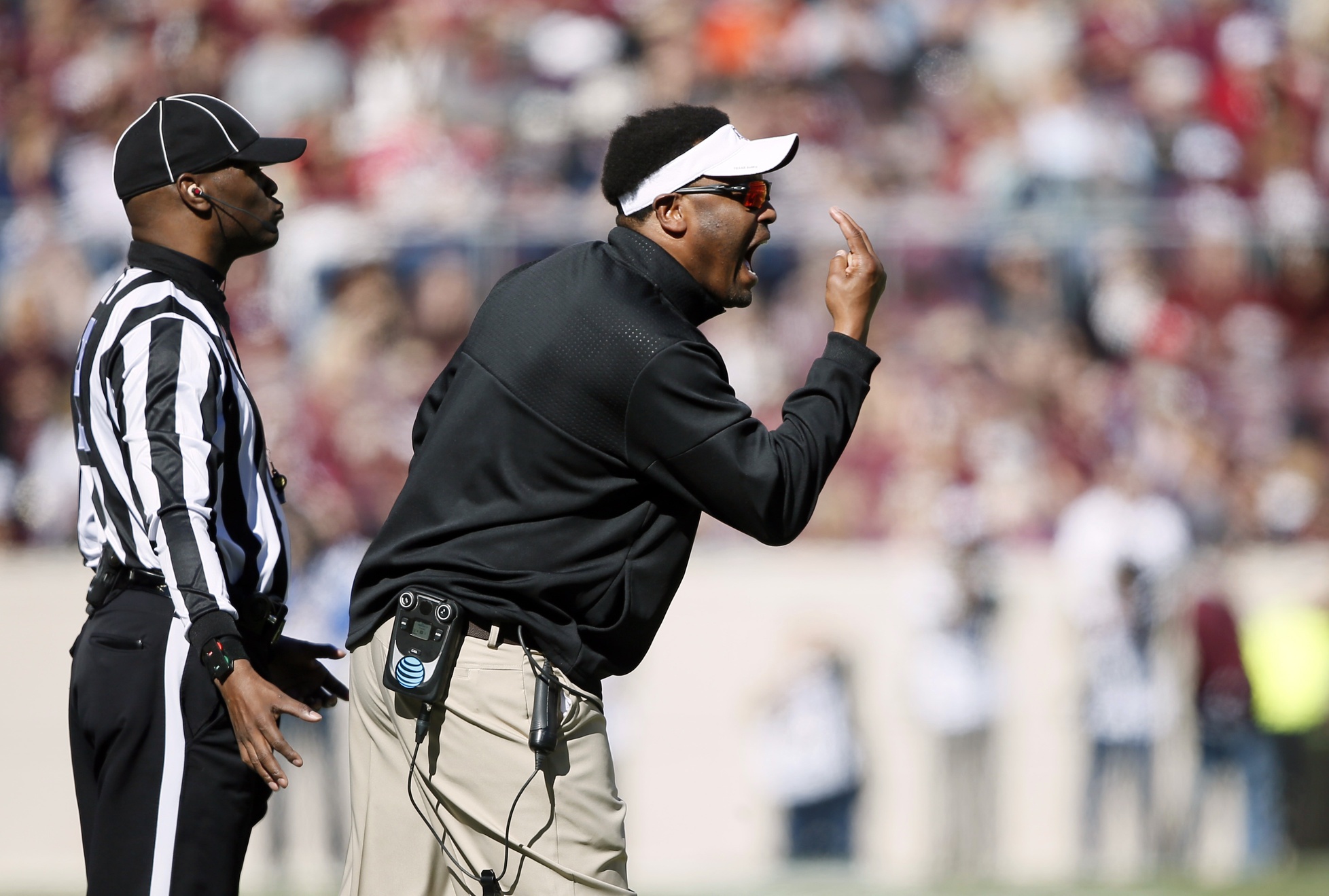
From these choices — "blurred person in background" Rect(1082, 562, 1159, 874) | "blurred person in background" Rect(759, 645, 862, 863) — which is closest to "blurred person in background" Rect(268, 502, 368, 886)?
"blurred person in background" Rect(759, 645, 862, 863)

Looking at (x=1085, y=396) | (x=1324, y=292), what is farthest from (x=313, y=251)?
(x=1324, y=292)

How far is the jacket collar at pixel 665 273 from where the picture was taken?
3.01 metres

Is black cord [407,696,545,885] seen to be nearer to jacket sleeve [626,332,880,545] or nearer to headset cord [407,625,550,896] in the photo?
headset cord [407,625,550,896]

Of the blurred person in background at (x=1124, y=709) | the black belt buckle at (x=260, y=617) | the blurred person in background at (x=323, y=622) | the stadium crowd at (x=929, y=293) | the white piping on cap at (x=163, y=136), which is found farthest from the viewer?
the stadium crowd at (x=929, y=293)

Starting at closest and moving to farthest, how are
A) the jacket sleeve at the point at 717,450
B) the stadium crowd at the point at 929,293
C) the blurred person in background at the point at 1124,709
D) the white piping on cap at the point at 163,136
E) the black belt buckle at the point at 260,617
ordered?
the jacket sleeve at the point at 717,450, the black belt buckle at the point at 260,617, the white piping on cap at the point at 163,136, the blurred person in background at the point at 1124,709, the stadium crowd at the point at 929,293

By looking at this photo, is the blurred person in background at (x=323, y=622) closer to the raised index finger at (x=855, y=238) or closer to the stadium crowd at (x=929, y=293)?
the stadium crowd at (x=929, y=293)

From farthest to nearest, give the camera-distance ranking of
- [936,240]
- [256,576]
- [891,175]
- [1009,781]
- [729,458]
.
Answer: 1. [891,175]
2. [936,240]
3. [1009,781]
4. [256,576]
5. [729,458]

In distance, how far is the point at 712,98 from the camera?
1016 cm

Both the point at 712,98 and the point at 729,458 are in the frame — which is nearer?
the point at 729,458

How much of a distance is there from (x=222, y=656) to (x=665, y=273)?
105 cm

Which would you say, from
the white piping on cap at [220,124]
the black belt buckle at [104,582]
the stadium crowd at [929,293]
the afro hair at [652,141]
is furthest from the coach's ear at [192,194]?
the stadium crowd at [929,293]

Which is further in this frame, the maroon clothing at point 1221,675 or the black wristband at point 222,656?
the maroon clothing at point 1221,675

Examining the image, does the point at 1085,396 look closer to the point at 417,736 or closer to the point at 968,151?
the point at 968,151

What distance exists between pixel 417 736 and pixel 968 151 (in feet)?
25.4
